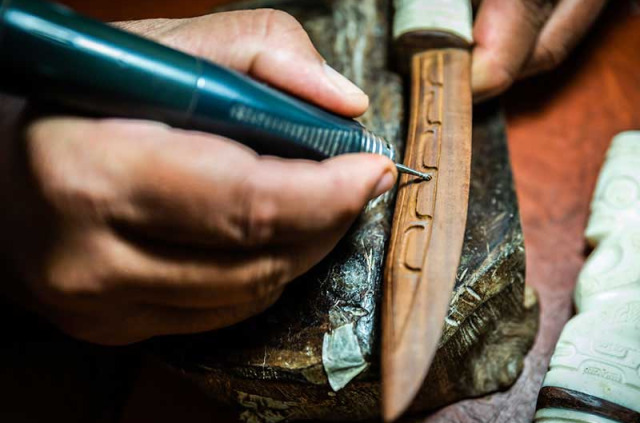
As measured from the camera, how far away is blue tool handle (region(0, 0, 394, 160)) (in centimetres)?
63

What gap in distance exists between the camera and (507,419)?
1.13m

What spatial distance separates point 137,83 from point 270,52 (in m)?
0.23

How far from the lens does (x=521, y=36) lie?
1295 millimetres

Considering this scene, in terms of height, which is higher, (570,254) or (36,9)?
(36,9)

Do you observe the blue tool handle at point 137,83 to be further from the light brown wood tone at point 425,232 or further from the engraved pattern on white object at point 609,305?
the engraved pattern on white object at point 609,305

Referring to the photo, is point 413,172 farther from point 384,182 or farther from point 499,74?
point 499,74

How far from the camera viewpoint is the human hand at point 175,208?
0.68 metres

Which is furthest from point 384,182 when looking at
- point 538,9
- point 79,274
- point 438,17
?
point 538,9

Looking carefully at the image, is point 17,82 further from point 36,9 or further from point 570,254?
point 570,254

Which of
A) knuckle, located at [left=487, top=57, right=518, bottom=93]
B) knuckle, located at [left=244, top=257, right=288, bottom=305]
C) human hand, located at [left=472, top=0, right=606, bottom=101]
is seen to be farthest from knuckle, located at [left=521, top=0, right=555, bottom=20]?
knuckle, located at [left=244, top=257, right=288, bottom=305]

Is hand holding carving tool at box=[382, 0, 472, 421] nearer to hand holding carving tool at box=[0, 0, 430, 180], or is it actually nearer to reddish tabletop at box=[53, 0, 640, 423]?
hand holding carving tool at box=[0, 0, 430, 180]

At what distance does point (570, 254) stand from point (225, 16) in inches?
36.2

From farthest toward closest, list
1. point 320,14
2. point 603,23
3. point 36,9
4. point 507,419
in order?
point 603,23 < point 320,14 < point 507,419 < point 36,9

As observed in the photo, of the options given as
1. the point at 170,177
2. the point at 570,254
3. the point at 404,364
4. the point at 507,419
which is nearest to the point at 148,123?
the point at 170,177
